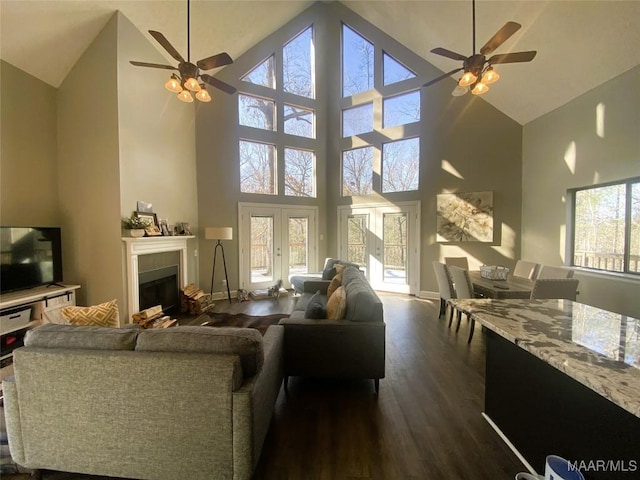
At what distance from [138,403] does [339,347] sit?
1.49 m

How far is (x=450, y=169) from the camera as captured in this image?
5.73m

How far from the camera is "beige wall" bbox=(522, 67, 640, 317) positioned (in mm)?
3375

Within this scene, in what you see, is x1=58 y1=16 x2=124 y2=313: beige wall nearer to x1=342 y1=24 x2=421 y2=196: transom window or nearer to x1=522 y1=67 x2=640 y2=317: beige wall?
x1=342 y1=24 x2=421 y2=196: transom window

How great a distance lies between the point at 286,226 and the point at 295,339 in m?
4.48

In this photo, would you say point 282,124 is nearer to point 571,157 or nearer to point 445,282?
point 445,282

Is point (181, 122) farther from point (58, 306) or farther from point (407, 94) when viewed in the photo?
point (407, 94)

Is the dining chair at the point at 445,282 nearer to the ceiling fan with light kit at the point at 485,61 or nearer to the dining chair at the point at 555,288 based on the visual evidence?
the dining chair at the point at 555,288

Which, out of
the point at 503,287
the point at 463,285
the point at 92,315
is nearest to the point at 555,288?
the point at 503,287

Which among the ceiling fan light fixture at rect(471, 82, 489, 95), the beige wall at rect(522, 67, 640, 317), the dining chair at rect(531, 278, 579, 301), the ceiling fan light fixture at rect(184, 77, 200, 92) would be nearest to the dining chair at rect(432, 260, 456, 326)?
the dining chair at rect(531, 278, 579, 301)

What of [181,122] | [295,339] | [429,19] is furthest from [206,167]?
[429,19]

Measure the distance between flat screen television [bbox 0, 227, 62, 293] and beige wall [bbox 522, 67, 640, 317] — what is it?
7472 millimetres

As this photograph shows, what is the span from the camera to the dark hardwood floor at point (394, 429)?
1.65 metres

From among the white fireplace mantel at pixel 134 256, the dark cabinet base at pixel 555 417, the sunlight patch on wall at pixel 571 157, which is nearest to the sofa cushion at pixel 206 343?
the dark cabinet base at pixel 555 417

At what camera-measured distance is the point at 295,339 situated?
239 cm
